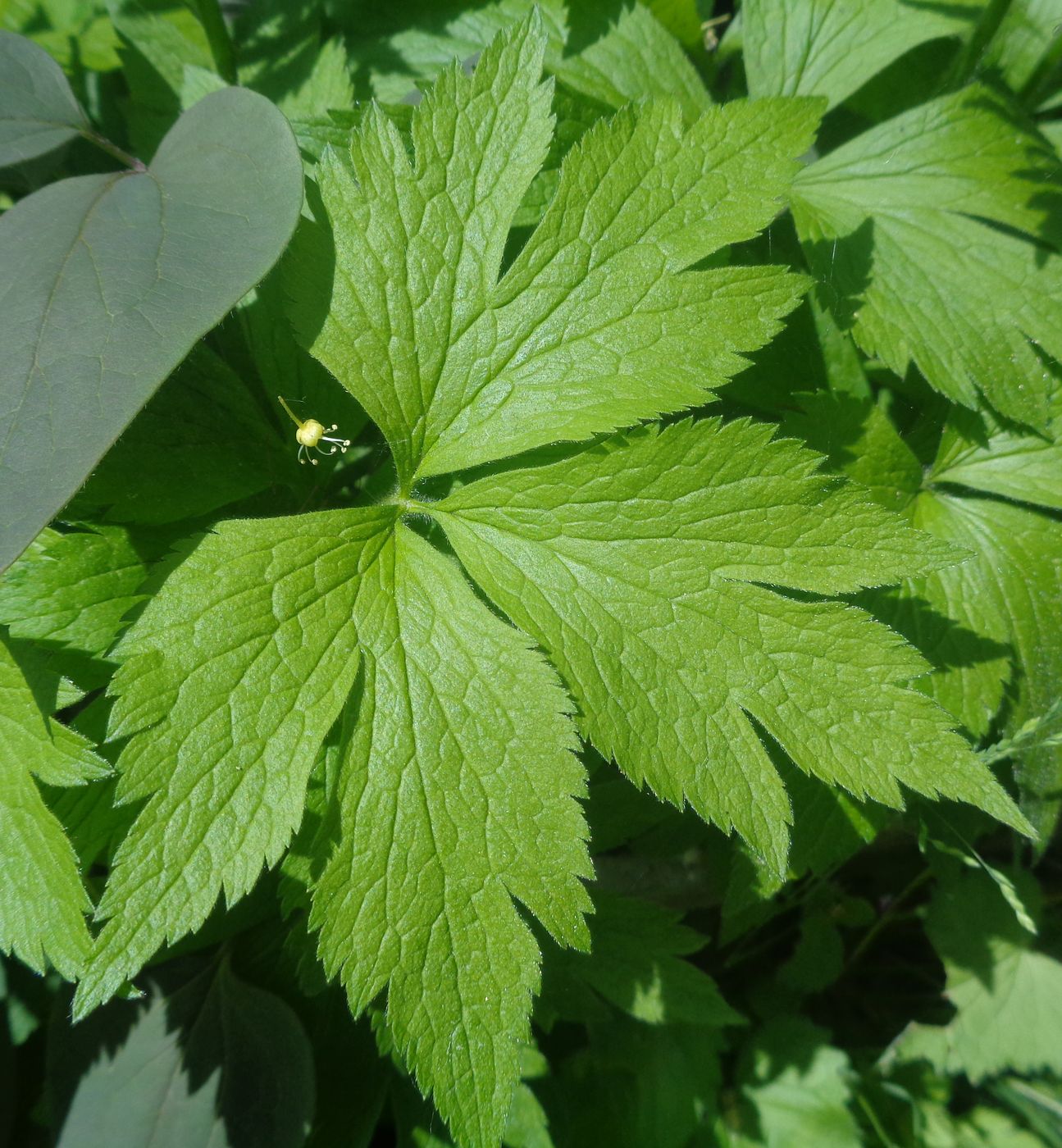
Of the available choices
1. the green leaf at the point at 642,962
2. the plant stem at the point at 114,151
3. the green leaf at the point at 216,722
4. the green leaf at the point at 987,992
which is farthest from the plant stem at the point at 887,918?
the plant stem at the point at 114,151

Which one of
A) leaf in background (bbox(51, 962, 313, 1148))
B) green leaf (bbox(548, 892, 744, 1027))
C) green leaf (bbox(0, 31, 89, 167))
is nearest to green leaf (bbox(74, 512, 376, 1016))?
leaf in background (bbox(51, 962, 313, 1148))

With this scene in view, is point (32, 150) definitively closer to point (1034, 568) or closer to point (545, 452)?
point (545, 452)

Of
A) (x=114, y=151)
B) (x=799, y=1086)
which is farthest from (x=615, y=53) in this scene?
(x=799, y=1086)

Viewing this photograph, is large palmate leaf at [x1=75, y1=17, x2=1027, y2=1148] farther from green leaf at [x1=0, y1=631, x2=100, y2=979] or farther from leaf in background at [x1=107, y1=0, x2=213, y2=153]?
leaf in background at [x1=107, y1=0, x2=213, y2=153]

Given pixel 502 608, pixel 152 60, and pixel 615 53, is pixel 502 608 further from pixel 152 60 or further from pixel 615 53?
pixel 152 60

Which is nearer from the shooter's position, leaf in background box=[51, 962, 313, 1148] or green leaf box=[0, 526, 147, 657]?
green leaf box=[0, 526, 147, 657]

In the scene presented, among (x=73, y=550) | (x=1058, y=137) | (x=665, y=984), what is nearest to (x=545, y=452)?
(x=73, y=550)

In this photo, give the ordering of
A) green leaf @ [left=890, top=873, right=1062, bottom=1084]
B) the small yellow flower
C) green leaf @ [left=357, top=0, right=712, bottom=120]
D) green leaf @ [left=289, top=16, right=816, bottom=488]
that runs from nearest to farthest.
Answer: green leaf @ [left=289, top=16, right=816, bottom=488] → the small yellow flower → green leaf @ [left=357, top=0, right=712, bottom=120] → green leaf @ [left=890, top=873, right=1062, bottom=1084]

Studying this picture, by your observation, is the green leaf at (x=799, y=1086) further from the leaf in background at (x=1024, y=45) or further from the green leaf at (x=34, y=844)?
the leaf in background at (x=1024, y=45)
